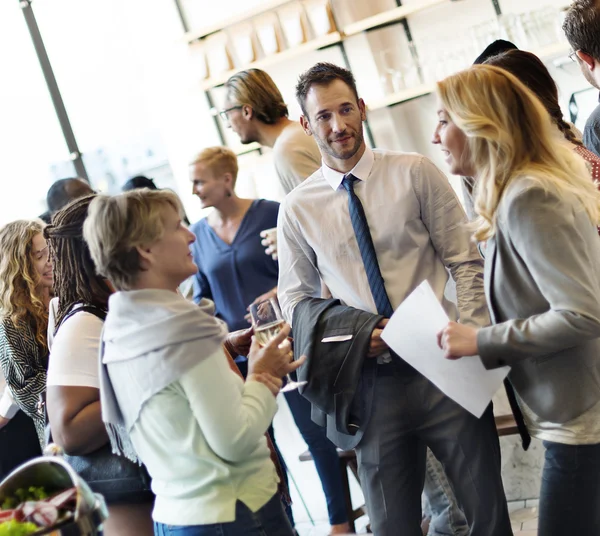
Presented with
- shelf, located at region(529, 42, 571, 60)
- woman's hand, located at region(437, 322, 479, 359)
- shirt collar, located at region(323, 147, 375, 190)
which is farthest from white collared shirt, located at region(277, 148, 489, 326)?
shelf, located at region(529, 42, 571, 60)

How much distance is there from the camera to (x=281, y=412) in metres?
4.25

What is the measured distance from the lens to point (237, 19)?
194 inches

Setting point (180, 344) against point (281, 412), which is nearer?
point (180, 344)

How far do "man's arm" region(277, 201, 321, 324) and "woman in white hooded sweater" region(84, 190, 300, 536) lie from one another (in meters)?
0.62

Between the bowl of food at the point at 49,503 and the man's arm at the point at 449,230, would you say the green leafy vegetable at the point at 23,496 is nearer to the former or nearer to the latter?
the bowl of food at the point at 49,503

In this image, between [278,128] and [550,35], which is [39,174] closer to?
[278,128]

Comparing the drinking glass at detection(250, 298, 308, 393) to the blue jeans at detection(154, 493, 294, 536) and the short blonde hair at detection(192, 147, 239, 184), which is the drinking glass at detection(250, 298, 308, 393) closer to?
the blue jeans at detection(154, 493, 294, 536)

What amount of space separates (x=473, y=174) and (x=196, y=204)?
3.64m

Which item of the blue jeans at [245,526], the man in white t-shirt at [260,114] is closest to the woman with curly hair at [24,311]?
the man in white t-shirt at [260,114]

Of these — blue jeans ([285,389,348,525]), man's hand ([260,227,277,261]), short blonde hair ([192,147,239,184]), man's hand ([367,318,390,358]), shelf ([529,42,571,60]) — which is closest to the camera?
man's hand ([367,318,390,358])

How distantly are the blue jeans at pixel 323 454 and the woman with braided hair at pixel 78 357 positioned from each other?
4.30ft

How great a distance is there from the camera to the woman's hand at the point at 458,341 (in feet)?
5.96

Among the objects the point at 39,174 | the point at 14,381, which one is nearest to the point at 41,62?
the point at 39,174

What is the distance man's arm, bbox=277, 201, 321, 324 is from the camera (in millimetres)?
2400
